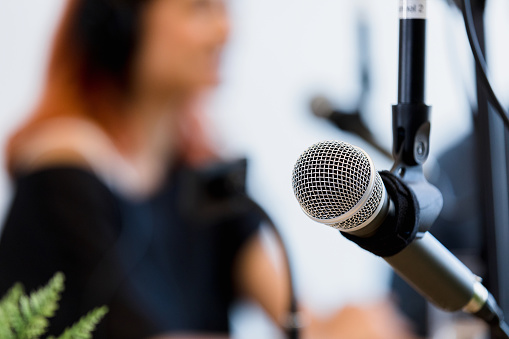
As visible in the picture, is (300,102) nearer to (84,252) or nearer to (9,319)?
(84,252)

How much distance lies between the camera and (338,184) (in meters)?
0.28

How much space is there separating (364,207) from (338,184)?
2 centimetres

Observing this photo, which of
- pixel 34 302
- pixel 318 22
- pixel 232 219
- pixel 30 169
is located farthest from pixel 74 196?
pixel 318 22

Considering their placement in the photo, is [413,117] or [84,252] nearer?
[413,117]

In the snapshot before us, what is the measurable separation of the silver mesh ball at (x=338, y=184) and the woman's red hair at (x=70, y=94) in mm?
877

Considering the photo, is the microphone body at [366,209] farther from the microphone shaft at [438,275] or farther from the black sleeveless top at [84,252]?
the black sleeveless top at [84,252]

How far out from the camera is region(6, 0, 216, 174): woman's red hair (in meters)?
1.09

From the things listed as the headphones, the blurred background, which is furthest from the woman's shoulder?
the blurred background

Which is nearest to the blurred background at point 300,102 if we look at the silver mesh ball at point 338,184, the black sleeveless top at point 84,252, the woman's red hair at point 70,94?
the woman's red hair at point 70,94

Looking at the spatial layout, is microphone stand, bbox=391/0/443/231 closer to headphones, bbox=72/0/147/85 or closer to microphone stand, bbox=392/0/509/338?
microphone stand, bbox=392/0/509/338

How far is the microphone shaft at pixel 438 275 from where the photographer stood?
0.34 m

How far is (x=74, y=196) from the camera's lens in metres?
1.00

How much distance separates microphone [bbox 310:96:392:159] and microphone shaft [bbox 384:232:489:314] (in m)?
0.29

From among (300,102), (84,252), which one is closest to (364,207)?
(84,252)
